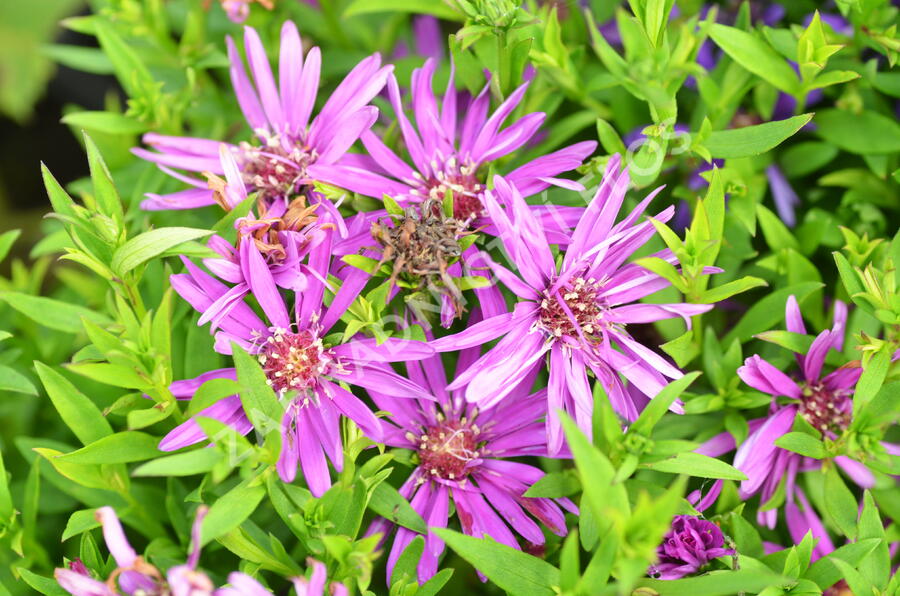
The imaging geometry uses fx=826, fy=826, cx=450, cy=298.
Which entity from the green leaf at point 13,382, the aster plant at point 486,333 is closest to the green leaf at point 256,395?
the aster plant at point 486,333

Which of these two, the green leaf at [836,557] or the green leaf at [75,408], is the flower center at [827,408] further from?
the green leaf at [75,408]

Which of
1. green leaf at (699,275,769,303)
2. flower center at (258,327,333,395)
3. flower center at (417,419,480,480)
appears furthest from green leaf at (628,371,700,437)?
flower center at (258,327,333,395)

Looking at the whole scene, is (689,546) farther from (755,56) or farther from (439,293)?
(755,56)

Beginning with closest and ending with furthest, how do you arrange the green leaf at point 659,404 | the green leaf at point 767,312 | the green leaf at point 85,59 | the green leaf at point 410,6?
the green leaf at point 659,404 → the green leaf at point 767,312 → the green leaf at point 410,6 → the green leaf at point 85,59

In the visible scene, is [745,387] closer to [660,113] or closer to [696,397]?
[696,397]

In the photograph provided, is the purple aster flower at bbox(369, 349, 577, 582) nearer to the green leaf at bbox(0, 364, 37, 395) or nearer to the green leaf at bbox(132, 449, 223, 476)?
the green leaf at bbox(132, 449, 223, 476)

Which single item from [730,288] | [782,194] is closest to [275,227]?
[730,288]

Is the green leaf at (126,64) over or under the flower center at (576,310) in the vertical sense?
over
